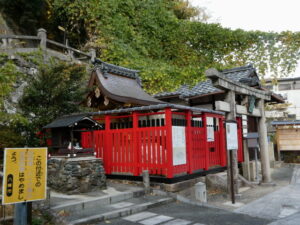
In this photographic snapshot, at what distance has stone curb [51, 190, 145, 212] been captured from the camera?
22.6 feet

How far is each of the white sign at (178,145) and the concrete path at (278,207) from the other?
2445 millimetres

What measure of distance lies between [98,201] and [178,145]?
128 inches

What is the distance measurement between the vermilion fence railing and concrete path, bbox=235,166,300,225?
8.05 feet

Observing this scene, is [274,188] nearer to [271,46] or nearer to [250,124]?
[250,124]

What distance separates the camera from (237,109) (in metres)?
10.0

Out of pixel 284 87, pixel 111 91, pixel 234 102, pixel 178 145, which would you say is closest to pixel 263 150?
pixel 234 102

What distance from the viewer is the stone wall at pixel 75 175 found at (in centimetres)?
824

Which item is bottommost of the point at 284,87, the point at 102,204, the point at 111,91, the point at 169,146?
the point at 102,204

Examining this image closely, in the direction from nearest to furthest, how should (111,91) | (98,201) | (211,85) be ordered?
(98,201) → (111,91) → (211,85)

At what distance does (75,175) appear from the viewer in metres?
8.31

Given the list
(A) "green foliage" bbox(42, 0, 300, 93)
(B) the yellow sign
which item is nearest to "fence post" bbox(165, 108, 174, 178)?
(B) the yellow sign

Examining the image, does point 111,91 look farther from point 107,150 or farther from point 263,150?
point 263,150

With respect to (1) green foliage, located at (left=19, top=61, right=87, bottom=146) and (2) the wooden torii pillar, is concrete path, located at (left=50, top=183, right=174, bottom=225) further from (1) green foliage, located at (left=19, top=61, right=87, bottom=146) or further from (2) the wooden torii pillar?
(1) green foliage, located at (left=19, top=61, right=87, bottom=146)

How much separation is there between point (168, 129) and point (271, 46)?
17.1m
